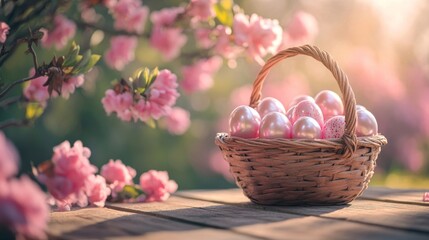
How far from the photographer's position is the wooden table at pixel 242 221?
1.42 meters

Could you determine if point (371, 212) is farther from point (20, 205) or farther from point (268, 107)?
point (20, 205)

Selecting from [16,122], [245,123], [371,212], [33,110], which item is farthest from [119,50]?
[371,212]

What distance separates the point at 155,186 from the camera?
207 centimetres

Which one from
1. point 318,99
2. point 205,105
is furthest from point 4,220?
point 205,105

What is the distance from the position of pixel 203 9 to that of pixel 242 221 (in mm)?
907

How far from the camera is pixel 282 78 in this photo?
4.17 m

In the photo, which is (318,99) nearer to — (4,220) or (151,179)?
(151,179)

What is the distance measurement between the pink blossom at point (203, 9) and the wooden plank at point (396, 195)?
29.1 inches

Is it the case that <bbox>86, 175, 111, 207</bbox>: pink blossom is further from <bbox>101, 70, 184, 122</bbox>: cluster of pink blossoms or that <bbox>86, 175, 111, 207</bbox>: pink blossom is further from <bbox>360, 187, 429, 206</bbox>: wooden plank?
<bbox>360, 187, 429, 206</bbox>: wooden plank

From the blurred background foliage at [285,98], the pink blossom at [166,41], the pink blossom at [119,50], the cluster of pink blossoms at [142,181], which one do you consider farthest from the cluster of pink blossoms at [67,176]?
the blurred background foliage at [285,98]

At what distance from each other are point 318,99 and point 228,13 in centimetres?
46

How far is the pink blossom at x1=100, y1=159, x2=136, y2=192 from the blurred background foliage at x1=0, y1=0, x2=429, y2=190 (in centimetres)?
147

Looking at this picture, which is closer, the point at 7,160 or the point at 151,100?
the point at 7,160

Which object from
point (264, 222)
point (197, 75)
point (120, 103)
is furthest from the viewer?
point (197, 75)
